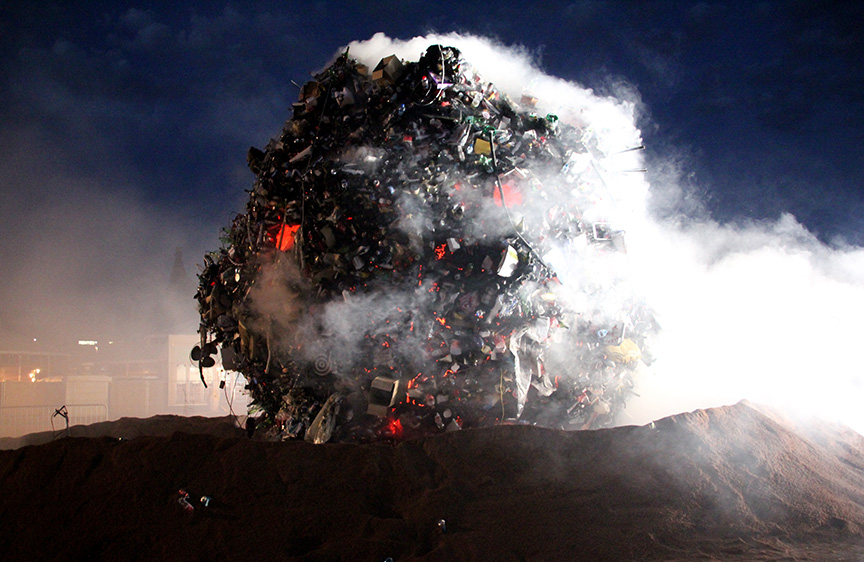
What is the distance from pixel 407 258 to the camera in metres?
3.41

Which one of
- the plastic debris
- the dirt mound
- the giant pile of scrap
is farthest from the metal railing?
the plastic debris

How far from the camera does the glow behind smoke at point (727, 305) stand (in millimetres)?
4469

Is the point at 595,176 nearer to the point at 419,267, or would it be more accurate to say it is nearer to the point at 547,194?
the point at 547,194

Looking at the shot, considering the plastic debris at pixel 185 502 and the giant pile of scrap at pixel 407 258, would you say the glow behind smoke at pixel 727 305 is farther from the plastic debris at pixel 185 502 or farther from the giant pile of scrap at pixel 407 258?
the plastic debris at pixel 185 502

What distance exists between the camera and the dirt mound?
214 centimetres

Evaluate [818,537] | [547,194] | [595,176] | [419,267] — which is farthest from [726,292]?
[419,267]

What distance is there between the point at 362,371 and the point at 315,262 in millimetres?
848

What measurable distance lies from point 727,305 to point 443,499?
186 inches

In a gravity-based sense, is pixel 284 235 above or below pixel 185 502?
above

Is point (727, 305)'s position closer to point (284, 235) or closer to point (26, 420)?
point (284, 235)

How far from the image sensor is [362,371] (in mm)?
3502

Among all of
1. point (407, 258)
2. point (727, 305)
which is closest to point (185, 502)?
point (407, 258)

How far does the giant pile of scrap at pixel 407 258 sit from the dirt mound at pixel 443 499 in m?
0.66

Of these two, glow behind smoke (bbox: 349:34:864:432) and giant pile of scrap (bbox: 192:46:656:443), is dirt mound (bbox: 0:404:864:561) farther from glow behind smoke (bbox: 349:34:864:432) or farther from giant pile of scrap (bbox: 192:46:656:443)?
glow behind smoke (bbox: 349:34:864:432)
